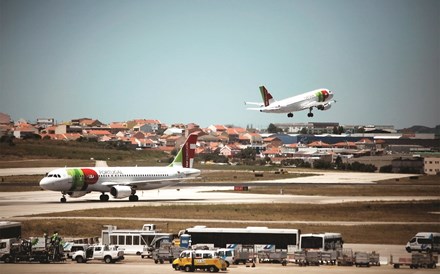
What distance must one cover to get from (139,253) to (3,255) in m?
10.5

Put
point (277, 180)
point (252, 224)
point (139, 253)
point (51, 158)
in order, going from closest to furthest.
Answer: point (139, 253), point (252, 224), point (277, 180), point (51, 158)

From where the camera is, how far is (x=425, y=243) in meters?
68.5

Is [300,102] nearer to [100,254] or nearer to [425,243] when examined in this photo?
[425,243]

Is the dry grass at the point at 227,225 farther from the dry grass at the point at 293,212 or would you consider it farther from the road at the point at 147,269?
the road at the point at 147,269

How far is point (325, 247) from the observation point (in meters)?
65.8

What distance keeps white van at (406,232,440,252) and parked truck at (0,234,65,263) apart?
1046 inches

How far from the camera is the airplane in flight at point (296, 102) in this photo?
461ft

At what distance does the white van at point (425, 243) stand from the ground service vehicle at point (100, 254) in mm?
22255

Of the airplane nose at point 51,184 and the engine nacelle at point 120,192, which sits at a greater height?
the airplane nose at point 51,184

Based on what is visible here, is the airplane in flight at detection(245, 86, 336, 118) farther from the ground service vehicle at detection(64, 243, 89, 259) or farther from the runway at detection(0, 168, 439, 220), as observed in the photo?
the ground service vehicle at detection(64, 243, 89, 259)

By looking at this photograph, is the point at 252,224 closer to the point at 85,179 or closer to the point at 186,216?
the point at 186,216

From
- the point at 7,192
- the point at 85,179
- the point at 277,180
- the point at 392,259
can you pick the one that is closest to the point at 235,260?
the point at 392,259

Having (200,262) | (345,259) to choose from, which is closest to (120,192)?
(200,262)

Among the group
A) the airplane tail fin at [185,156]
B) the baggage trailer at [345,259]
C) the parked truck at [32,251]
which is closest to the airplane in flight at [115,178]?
the airplane tail fin at [185,156]
